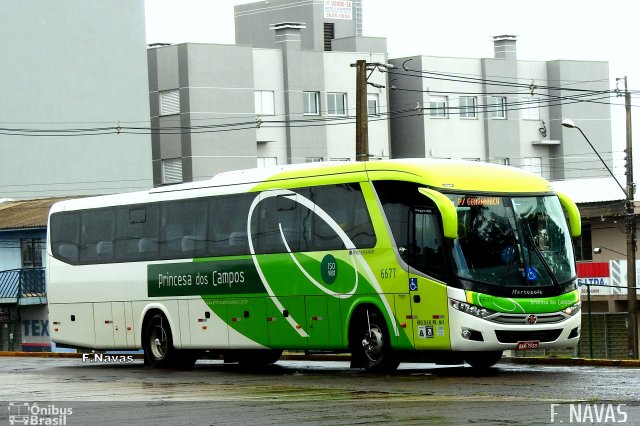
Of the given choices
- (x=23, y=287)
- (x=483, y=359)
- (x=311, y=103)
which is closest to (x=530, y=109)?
(x=311, y=103)

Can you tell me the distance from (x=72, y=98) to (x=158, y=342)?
149 ft

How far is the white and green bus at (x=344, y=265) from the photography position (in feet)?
67.5

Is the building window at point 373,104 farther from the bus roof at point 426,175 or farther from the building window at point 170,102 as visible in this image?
the bus roof at point 426,175

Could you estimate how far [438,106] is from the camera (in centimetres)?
8069

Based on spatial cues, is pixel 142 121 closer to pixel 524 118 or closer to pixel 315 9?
pixel 315 9

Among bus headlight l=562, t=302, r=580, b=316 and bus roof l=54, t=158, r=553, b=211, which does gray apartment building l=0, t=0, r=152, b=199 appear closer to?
bus roof l=54, t=158, r=553, b=211

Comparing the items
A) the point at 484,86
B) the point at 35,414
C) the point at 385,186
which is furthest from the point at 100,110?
the point at 35,414

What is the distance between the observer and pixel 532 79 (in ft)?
280

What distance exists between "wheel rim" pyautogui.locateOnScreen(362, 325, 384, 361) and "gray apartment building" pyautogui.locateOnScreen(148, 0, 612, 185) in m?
50.4

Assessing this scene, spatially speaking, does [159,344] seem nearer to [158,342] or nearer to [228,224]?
[158,342]

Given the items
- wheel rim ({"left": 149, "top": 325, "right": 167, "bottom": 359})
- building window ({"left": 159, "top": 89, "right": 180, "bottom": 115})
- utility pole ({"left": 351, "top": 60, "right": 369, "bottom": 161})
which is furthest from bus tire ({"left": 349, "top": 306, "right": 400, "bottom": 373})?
building window ({"left": 159, "top": 89, "right": 180, "bottom": 115})

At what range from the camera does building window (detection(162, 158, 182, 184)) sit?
7356 centimetres

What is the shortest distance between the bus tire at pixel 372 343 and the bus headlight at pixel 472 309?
1413 mm

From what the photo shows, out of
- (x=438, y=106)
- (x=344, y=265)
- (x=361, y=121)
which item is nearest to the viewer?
(x=344, y=265)
